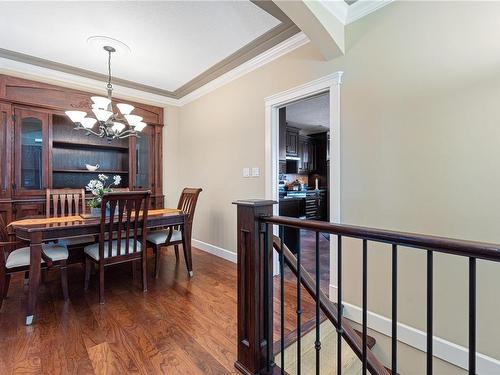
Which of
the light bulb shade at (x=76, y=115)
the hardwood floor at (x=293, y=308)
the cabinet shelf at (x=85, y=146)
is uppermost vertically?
the light bulb shade at (x=76, y=115)

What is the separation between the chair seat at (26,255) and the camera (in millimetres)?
2080

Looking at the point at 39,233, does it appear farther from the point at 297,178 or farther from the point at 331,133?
the point at 297,178

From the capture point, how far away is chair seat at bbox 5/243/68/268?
2.08 meters

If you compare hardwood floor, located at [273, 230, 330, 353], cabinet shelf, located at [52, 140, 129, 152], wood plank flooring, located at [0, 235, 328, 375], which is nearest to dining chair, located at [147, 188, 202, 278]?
wood plank flooring, located at [0, 235, 328, 375]

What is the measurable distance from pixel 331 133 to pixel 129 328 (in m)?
2.38

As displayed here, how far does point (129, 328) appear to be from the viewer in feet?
6.31

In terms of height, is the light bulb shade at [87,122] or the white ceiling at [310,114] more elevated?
the white ceiling at [310,114]

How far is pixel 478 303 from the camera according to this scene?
1693 mm

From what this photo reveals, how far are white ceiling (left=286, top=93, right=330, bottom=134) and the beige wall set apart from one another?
6.18ft

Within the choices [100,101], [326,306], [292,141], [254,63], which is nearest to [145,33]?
[100,101]

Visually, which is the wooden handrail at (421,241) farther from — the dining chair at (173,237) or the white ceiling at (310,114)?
the white ceiling at (310,114)

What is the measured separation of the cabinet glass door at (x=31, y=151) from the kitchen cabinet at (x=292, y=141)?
463 centimetres

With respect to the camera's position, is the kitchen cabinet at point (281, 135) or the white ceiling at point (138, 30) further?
the kitchen cabinet at point (281, 135)

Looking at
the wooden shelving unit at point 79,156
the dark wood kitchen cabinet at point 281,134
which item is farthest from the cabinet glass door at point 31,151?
the dark wood kitchen cabinet at point 281,134
